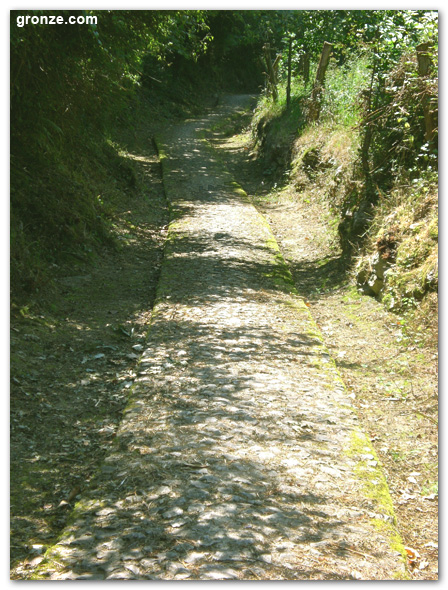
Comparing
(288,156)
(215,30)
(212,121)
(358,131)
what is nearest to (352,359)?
(358,131)

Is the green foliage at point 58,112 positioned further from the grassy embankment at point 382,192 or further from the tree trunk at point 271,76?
the tree trunk at point 271,76

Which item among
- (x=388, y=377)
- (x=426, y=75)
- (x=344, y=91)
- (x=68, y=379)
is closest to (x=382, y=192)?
(x=426, y=75)

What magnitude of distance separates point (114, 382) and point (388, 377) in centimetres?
270

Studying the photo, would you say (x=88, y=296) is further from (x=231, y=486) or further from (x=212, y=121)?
(x=212, y=121)

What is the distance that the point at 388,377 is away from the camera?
555 cm

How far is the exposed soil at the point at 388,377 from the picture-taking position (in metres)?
3.85

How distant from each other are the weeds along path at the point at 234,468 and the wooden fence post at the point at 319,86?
7370 millimetres

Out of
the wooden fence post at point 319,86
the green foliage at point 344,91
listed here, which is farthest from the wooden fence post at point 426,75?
the wooden fence post at point 319,86

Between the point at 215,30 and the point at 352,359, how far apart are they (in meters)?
28.2

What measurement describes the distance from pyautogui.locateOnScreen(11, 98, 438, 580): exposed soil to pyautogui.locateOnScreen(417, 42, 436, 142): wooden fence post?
227cm

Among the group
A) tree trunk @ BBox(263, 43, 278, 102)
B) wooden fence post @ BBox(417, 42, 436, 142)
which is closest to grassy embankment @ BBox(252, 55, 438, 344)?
wooden fence post @ BBox(417, 42, 436, 142)

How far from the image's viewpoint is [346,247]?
8.60 meters

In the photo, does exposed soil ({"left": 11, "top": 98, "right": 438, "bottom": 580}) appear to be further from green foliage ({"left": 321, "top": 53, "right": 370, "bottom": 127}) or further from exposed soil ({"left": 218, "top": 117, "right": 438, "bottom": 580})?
green foliage ({"left": 321, "top": 53, "right": 370, "bottom": 127})

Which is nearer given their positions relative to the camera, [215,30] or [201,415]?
[201,415]
